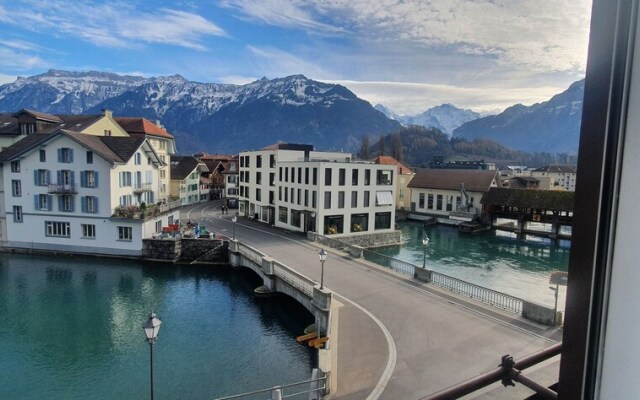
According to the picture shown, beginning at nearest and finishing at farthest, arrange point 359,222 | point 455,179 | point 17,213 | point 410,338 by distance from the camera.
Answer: point 410,338 < point 17,213 < point 359,222 < point 455,179

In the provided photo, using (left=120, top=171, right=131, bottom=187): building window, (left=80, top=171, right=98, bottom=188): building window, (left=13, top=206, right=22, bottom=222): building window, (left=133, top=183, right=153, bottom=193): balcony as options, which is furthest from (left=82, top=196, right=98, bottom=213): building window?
(left=13, top=206, right=22, bottom=222): building window

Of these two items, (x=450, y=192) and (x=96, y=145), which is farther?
(x=450, y=192)

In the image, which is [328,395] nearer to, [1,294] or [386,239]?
[1,294]

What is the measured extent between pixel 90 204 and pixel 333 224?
65.2 feet

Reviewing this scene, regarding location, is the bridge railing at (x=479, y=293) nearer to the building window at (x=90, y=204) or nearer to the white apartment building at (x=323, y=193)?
the white apartment building at (x=323, y=193)

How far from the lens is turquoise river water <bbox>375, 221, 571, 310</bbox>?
27.5 metres

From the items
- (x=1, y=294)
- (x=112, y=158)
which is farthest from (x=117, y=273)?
(x=112, y=158)

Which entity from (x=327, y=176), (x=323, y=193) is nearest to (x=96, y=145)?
(x=323, y=193)

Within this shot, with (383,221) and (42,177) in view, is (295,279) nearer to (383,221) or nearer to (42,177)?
(383,221)

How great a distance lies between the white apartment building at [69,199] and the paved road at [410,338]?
61.7 feet

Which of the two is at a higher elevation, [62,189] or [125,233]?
[62,189]

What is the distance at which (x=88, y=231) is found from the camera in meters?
31.9

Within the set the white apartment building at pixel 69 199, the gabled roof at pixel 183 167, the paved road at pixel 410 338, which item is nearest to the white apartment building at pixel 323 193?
the white apartment building at pixel 69 199

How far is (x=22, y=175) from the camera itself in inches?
1272
